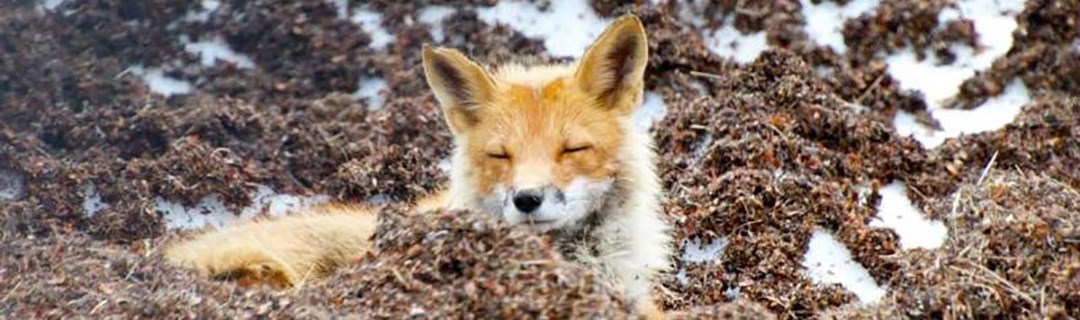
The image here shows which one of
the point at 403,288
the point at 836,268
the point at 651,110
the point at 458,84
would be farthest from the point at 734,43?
the point at 403,288

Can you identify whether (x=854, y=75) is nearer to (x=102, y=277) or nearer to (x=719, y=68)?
(x=719, y=68)

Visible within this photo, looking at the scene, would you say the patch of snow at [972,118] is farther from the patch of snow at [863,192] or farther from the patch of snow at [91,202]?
the patch of snow at [91,202]

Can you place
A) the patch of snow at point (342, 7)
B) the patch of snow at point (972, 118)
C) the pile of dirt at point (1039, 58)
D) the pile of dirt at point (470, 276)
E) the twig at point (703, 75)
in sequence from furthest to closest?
the patch of snow at point (342, 7)
the twig at point (703, 75)
the pile of dirt at point (1039, 58)
the patch of snow at point (972, 118)
the pile of dirt at point (470, 276)

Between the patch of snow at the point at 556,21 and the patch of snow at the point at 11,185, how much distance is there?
330cm

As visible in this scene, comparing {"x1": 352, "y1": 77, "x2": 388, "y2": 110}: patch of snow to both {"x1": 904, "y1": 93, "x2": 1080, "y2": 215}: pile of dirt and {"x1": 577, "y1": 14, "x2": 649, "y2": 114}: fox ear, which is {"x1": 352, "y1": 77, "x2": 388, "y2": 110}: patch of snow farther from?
Answer: {"x1": 904, "y1": 93, "x2": 1080, "y2": 215}: pile of dirt

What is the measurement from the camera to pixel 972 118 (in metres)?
9.29

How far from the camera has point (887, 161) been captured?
28.8 feet

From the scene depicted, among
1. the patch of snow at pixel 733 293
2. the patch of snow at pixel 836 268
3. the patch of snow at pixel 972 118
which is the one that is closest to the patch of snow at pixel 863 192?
the patch of snow at pixel 836 268

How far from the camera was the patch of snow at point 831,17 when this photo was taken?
10039 millimetres

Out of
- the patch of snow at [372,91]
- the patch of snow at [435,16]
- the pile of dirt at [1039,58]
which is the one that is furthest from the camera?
the patch of snow at [435,16]

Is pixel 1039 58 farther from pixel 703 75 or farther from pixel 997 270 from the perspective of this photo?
pixel 997 270

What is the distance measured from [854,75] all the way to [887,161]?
3.46 feet

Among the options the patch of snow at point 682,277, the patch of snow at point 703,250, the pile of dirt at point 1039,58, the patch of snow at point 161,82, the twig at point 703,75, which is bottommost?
the patch of snow at point 161,82

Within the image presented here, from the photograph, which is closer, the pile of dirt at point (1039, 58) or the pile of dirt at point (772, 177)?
the pile of dirt at point (772, 177)
